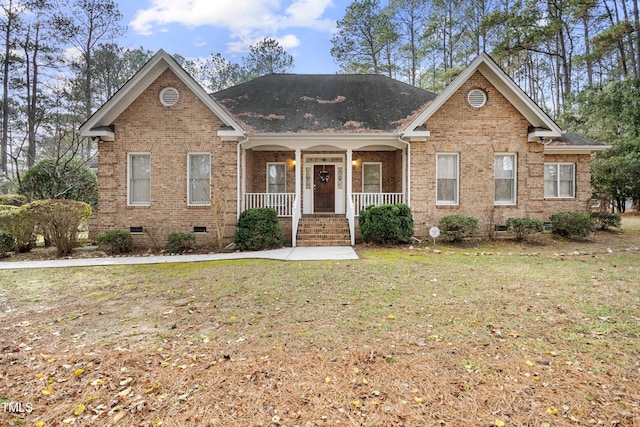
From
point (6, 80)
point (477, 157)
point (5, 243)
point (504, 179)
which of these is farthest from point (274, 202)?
point (6, 80)

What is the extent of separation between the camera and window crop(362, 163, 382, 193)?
1395cm

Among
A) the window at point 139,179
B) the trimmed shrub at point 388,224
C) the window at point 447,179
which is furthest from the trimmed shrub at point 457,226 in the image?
the window at point 139,179

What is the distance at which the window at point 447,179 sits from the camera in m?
11.6

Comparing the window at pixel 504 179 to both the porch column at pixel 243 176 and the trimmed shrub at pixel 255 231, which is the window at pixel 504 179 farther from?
the porch column at pixel 243 176

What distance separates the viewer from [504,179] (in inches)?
462

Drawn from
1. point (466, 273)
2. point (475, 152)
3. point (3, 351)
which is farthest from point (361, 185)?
point (3, 351)

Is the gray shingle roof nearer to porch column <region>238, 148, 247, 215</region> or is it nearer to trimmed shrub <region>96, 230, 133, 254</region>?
porch column <region>238, 148, 247, 215</region>

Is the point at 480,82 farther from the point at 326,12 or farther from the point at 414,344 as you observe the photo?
the point at 326,12

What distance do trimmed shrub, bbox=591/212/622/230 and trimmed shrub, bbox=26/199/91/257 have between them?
19259 millimetres

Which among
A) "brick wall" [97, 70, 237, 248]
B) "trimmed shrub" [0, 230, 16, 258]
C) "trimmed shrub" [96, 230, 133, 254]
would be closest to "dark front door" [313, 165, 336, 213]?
"brick wall" [97, 70, 237, 248]

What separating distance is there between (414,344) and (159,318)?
3.42 m

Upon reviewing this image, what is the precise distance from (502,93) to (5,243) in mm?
16734

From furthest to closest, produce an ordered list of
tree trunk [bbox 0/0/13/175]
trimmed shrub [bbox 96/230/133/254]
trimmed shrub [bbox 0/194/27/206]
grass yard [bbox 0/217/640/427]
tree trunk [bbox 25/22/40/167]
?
tree trunk [bbox 25/22/40/167]
tree trunk [bbox 0/0/13/175]
trimmed shrub [bbox 0/194/27/206]
trimmed shrub [bbox 96/230/133/254]
grass yard [bbox 0/217/640/427]

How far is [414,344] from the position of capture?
11.6 ft
